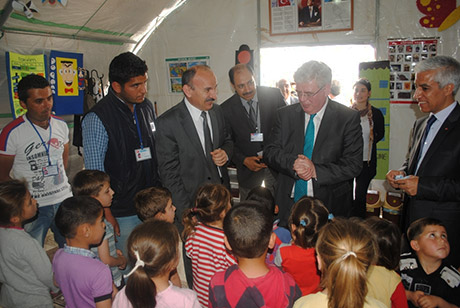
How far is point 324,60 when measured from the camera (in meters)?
4.89

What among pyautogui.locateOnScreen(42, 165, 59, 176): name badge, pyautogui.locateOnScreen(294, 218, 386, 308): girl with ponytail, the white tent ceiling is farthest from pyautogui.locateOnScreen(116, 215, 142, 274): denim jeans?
the white tent ceiling

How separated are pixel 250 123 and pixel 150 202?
1678 mm

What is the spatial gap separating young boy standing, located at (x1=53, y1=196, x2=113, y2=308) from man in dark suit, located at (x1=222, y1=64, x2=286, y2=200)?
6.30ft

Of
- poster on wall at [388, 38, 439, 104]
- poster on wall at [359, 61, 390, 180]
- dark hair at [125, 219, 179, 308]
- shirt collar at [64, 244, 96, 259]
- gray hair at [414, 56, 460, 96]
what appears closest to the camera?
dark hair at [125, 219, 179, 308]

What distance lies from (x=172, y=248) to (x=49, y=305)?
113 cm

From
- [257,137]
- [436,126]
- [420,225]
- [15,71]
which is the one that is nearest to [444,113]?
[436,126]

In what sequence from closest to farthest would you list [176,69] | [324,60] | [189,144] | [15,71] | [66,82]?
[189,144] → [15,71] → [66,82] → [324,60] → [176,69]

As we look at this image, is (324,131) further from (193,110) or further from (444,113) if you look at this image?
(193,110)

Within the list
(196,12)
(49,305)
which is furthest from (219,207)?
(196,12)

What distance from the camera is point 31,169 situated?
2.58 meters

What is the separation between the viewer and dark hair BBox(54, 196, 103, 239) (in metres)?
1.75

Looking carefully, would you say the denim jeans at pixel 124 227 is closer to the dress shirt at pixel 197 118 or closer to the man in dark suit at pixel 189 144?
the man in dark suit at pixel 189 144

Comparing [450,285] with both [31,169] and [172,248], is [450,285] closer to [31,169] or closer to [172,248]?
[172,248]

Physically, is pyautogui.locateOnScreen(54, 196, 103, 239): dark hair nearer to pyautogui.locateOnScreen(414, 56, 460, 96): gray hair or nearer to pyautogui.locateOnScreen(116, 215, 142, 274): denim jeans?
pyautogui.locateOnScreen(116, 215, 142, 274): denim jeans
